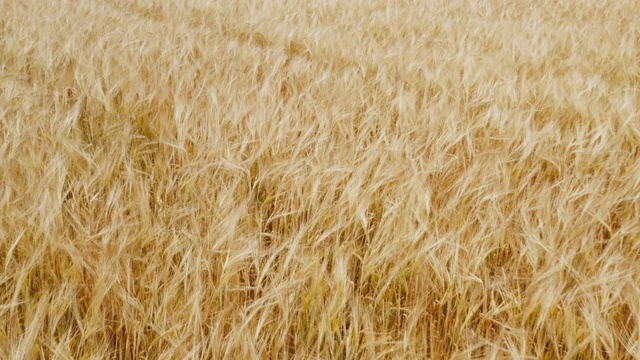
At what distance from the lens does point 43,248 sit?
71 centimetres

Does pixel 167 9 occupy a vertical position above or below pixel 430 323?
below

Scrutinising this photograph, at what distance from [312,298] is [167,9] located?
11.7 ft

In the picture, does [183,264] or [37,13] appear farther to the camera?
[37,13]

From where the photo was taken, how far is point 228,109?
1389 mm

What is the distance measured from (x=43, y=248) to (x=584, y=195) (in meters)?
1.01

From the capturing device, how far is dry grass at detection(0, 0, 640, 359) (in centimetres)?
64

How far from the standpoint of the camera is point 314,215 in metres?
0.87

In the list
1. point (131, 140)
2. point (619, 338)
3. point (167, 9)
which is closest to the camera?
point (619, 338)

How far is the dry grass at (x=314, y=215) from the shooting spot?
2.09ft

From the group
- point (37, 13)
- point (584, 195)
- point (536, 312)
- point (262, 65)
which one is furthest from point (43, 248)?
point (37, 13)

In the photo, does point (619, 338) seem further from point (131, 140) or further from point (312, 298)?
point (131, 140)

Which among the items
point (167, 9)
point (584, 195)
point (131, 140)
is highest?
point (584, 195)

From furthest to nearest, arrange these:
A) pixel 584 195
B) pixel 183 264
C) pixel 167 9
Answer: pixel 167 9, pixel 584 195, pixel 183 264

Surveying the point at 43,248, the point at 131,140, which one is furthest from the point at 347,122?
the point at 43,248
